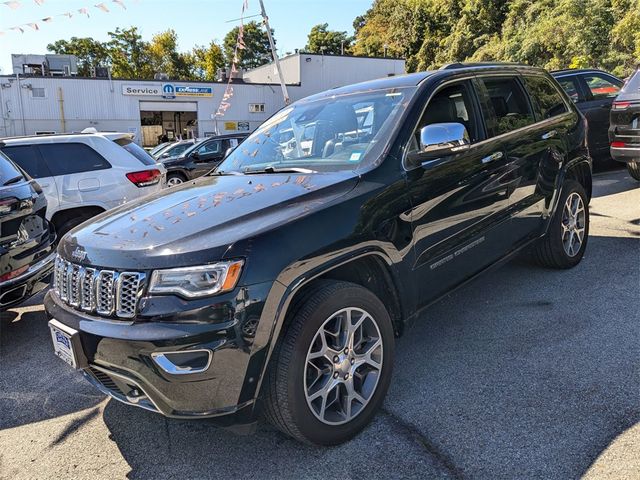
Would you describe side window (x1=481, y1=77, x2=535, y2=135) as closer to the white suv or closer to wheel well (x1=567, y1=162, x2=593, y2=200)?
wheel well (x1=567, y1=162, x2=593, y2=200)

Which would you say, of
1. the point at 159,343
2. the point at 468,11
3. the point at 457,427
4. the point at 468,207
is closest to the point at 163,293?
the point at 159,343

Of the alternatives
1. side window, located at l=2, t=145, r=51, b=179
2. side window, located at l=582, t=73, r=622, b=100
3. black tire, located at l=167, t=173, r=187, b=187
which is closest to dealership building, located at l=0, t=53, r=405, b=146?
black tire, located at l=167, t=173, r=187, b=187

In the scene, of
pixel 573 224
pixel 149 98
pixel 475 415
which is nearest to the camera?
pixel 475 415

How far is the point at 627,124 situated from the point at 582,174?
309 centimetres

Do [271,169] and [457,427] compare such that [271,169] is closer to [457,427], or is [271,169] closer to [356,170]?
[356,170]

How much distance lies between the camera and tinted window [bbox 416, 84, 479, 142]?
345cm

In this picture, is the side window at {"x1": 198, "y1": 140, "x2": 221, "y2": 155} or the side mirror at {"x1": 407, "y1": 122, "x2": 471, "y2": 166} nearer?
the side mirror at {"x1": 407, "y1": 122, "x2": 471, "y2": 166}

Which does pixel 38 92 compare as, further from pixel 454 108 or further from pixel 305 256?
pixel 305 256

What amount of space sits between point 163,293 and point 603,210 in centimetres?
678

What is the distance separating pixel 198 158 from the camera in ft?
48.9

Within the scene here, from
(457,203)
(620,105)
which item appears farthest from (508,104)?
(620,105)

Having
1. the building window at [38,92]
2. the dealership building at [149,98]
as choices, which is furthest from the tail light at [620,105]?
the building window at [38,92]

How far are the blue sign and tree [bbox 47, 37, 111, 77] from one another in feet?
123

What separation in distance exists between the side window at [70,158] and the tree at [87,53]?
6570cm
